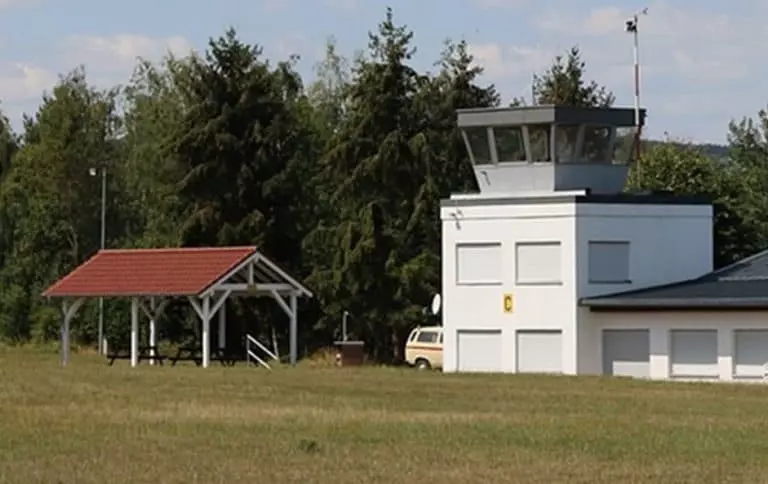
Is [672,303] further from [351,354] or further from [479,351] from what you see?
[351,354]

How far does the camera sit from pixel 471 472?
2322 centimetres

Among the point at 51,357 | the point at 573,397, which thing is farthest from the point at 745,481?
the point at 51,357

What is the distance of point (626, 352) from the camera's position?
5984 centimetres

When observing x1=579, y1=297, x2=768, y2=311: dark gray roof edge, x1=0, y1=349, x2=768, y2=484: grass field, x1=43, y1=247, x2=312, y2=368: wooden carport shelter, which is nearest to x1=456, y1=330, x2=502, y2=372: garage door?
x1=579, y1=297, x2=768, y2=311: dark gray roof edge

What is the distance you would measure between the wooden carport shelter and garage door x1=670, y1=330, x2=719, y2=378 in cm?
1333

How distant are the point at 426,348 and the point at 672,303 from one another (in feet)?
45.8

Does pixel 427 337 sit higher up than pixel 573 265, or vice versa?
pixel 573 265

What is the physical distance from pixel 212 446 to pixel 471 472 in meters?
5.01

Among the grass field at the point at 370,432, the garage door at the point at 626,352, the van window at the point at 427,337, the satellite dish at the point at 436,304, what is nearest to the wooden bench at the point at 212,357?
the van window at the point at 427,337

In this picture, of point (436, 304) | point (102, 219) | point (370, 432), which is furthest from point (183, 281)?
point (370, 432)

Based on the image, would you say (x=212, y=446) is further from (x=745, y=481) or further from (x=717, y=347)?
(x=717, y=347)

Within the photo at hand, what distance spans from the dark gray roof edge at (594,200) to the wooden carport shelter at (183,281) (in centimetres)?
743

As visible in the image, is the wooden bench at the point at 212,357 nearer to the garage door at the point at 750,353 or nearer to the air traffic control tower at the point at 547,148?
the air traffic control tower at the point at 547,148

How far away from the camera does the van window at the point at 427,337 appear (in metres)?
69.4
